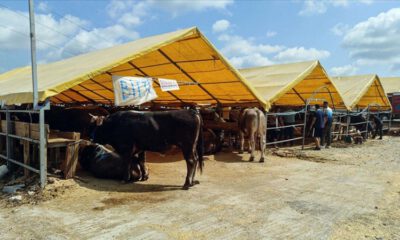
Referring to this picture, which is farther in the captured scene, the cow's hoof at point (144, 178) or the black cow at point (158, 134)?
the cow's hoof at point (144, 178)

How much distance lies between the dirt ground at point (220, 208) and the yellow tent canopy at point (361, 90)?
9564 mm

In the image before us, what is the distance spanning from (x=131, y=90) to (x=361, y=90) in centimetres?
1466

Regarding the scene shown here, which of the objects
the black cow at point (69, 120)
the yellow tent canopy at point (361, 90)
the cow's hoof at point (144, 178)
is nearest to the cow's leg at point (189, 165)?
the cow's hoof at point (144, 178)

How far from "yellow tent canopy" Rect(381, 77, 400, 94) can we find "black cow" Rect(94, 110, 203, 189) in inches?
1165

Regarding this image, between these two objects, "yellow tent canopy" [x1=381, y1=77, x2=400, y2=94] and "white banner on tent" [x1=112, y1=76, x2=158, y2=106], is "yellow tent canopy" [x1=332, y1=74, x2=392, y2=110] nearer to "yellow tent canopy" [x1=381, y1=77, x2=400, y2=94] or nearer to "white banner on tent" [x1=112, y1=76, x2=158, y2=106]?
"yellow tent canopy" [x1=381, y1=77, x2=400, y2=94]

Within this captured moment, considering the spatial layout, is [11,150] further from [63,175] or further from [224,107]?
[224,107]

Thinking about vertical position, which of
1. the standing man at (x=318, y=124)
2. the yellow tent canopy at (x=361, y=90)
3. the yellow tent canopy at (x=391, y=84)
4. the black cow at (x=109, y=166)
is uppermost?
the yellow tent canopy at (x=391, y=84)

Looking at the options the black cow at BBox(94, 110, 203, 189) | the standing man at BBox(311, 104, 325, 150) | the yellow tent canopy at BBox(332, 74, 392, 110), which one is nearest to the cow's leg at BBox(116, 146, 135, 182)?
the black cow at BBox(94, 110, 203, 189)

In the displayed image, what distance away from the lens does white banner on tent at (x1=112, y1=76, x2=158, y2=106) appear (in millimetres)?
8266

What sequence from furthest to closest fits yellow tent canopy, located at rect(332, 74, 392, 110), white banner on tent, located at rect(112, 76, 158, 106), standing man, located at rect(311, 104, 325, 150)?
yellow tent canopy, located at rect(332, 74, 392, 110) < standing man, located at rect(311, 104, 325, 150) < white banner on tent, located at rect(112, 76, 158, 106)

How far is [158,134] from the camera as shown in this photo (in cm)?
747

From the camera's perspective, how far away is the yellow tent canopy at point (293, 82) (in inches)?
514

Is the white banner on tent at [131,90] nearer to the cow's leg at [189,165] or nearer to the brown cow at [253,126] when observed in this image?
the cow's leg at [189,165]

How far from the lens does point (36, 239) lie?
14.4ft
